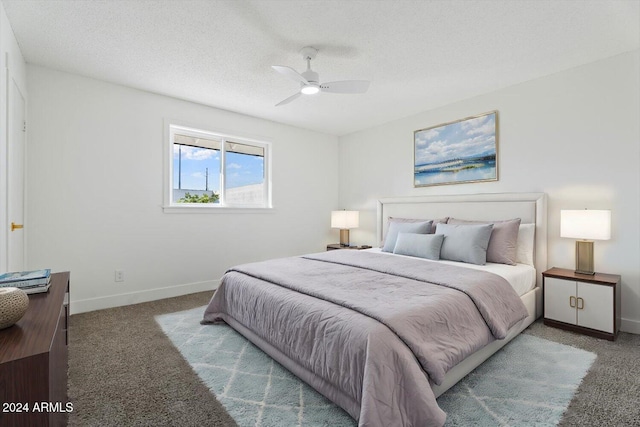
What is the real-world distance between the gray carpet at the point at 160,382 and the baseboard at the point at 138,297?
396 millimetres

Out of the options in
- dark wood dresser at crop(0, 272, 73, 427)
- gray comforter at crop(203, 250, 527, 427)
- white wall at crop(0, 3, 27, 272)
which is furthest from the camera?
white wall at crop(0, 3, 27, 272)

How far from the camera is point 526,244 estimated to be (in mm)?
3117

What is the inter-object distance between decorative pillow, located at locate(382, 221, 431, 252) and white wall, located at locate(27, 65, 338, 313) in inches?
74.9

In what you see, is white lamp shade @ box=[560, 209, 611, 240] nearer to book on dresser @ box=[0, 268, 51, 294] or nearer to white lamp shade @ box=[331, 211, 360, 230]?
white lamp shade @ box=[331, 211, 360, 230]

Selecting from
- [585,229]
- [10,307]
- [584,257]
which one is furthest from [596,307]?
[10,307]

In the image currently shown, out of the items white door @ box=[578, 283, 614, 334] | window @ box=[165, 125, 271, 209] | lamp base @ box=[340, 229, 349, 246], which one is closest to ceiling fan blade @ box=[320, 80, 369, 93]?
window @ box=[165, 125, 271, 209]

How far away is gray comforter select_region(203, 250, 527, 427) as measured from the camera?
1413 millimetres

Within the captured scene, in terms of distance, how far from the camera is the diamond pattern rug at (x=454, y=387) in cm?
160

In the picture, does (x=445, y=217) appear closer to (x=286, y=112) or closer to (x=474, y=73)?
(x=474, y=73)

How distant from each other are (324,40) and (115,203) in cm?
283

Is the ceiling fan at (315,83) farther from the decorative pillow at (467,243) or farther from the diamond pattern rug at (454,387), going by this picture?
the diamond pattern rug at (454,387)

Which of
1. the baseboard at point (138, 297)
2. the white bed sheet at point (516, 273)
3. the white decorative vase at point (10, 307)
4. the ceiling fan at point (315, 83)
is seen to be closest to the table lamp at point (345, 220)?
the white bed sheet at point (516, 273)

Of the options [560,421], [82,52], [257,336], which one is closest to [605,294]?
[560,421]

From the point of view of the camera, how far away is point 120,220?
11.3 ft
